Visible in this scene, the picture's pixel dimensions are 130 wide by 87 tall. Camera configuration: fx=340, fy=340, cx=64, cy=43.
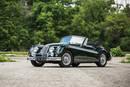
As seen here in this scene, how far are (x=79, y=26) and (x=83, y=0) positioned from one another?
1010 cm

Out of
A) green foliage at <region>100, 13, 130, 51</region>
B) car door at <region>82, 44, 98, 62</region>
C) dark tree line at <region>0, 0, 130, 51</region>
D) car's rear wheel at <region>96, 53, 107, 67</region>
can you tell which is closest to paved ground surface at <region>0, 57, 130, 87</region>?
car door at <region>82, 44, 98, 62</region>

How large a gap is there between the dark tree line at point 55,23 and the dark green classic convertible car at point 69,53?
35565 millimetres

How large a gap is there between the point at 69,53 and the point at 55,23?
44430 millimetres

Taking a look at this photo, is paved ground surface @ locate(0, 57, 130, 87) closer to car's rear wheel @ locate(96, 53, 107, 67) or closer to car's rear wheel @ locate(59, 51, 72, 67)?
car's rear wheel @ locate(59, 51, 72, 67)

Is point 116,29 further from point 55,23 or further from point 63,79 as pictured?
point 63,79

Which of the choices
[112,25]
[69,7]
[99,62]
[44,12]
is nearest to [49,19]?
[44,12]

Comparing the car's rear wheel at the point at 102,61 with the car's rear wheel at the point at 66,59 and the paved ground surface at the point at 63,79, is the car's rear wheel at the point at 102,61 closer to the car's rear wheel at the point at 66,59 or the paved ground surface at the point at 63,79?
the car's rear wheel at the point at 66,59

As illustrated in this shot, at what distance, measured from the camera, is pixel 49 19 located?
56938 millimetres

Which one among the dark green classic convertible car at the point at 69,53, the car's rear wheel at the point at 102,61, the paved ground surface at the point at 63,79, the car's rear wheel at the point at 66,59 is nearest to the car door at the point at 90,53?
the dark green classic convertible car at the point at 69,53

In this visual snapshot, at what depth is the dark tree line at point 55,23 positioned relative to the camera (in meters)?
55.0

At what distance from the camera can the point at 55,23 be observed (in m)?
60.7

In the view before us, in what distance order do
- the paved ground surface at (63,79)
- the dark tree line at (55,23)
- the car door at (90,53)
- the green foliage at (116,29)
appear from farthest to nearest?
the green foliage at (116,29) → the dark tree line at (55,23) → the car door at (90,53) → the paved ground surface at (63,79)

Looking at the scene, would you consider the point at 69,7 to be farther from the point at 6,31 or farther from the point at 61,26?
the point at 6,31

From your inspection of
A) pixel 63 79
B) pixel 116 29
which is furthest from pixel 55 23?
pixel 63 79
